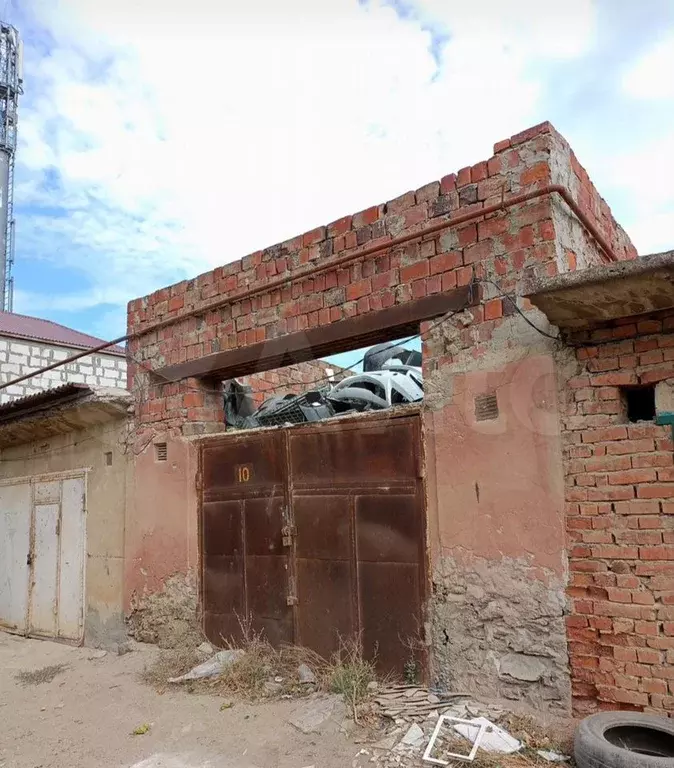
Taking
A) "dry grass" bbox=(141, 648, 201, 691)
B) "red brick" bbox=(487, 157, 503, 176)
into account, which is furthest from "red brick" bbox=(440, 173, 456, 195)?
"dry grass" bbox=(141, 648, 201, 691)

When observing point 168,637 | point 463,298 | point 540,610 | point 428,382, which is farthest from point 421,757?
point 168,637

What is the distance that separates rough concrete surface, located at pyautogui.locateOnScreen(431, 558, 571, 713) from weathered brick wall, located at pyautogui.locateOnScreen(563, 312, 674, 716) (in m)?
0.11

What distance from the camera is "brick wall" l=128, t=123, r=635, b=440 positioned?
4098 mm

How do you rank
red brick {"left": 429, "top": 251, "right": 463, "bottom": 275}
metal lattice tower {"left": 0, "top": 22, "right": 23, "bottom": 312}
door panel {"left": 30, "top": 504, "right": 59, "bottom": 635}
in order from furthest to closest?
metal lattice tower {"left": 0, "top": 22, "right": 23, "bottom": 312}, door panel {"left": 30, "top": 504, "right": 59, "bottom": 635}, red brick {"left": 429, "top": 251, "right": 463, "bottom": 275}

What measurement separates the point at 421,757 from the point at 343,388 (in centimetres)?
313

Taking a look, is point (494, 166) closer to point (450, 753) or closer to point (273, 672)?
point (450, 753)

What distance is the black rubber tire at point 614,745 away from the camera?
288 cm

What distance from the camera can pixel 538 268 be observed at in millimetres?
3998

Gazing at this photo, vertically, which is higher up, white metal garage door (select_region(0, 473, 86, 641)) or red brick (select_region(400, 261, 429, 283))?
red brick (select_region(400, 261, 429, 283))

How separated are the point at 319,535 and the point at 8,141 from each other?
27152 mm

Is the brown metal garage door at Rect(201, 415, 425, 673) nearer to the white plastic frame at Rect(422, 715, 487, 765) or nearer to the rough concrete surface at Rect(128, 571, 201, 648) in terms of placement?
the rough concrete surface at Rect(128, 571, 201, 648)

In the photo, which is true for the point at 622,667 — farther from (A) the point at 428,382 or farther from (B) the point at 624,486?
(A) the point at 428,382

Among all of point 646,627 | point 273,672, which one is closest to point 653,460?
point 646,627

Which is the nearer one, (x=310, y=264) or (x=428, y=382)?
(x=428, y=382)
